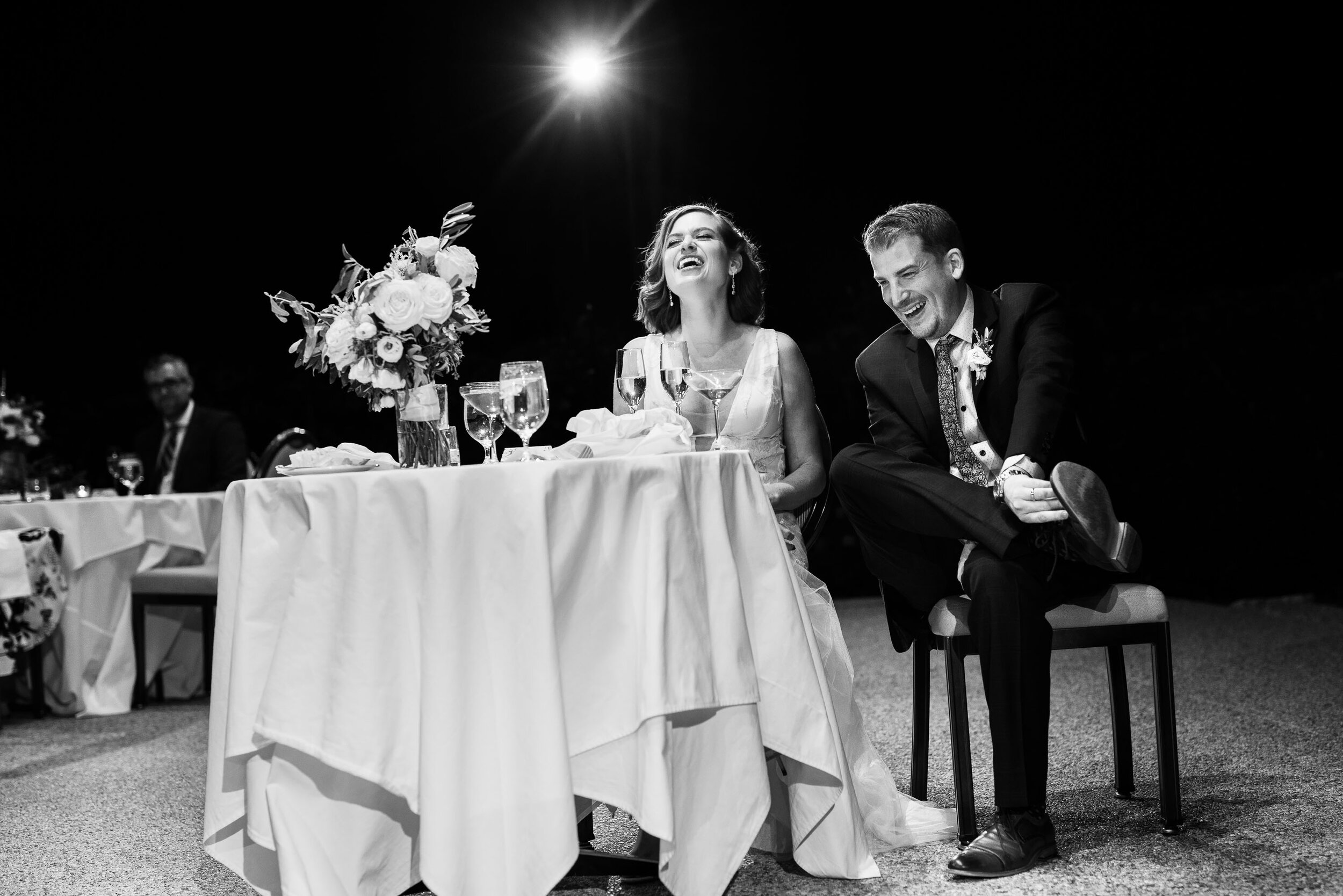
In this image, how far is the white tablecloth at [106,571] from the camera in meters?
4.78

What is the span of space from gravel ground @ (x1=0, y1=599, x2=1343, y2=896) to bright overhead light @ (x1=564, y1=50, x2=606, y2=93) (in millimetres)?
4364

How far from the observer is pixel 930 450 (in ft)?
9.09

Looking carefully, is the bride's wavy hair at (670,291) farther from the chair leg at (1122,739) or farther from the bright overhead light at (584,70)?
the bright overhead light at (584,70)

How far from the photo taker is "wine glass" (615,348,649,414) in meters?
2.46

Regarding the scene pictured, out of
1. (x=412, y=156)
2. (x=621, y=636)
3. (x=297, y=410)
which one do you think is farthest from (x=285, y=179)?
(x=621, y=636)

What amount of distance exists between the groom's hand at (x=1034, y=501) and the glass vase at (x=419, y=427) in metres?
1.14

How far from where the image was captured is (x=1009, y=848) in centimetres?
226

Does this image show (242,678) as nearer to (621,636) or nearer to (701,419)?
(621,636)

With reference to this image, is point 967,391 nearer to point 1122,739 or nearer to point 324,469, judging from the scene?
point 1122,739

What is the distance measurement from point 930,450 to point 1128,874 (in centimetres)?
100

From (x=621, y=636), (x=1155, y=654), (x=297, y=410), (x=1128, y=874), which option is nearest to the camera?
(x=621, y=636)

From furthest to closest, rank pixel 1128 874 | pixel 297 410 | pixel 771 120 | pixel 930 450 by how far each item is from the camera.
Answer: pixel 771 120 < pixel 297 410 < pixel 930 450 < pixel 1128 874

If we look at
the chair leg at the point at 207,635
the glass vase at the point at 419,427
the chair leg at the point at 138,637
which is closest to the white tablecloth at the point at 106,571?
the chair leg at the point at 138,637

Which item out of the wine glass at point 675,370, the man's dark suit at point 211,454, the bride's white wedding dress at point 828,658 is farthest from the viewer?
the man's dark suit at point 211,454
